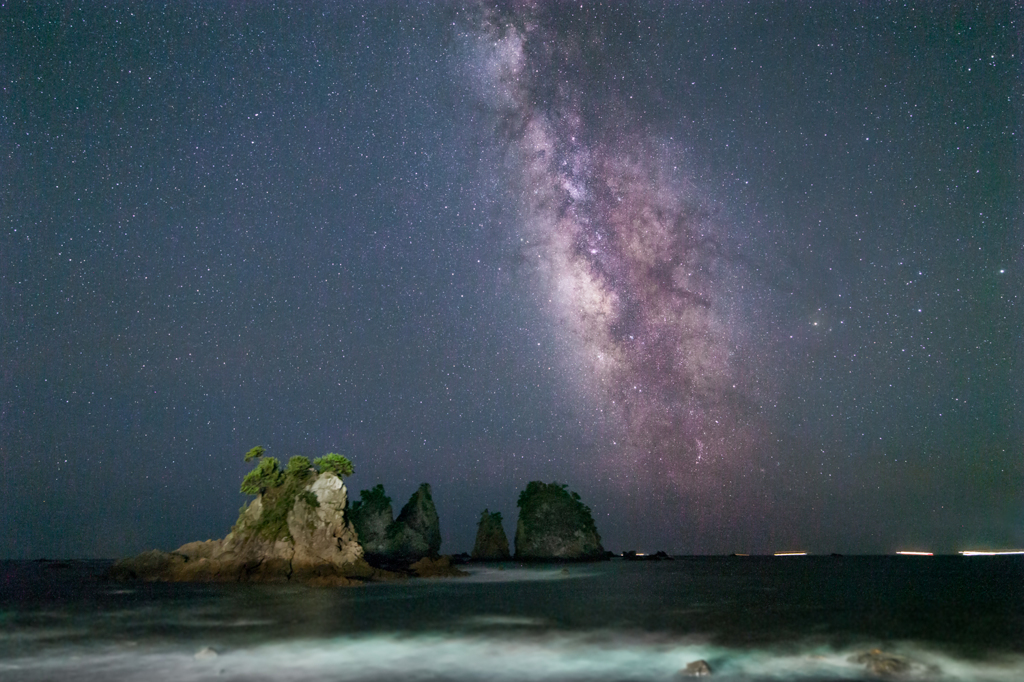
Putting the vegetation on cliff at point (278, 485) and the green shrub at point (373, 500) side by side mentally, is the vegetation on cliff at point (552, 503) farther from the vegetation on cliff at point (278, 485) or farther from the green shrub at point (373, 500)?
the vegetation on cliff at point (278, 485)

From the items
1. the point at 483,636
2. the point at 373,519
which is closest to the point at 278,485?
the point at 483,636

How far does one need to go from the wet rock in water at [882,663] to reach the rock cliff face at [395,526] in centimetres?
9944

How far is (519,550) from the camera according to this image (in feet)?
425

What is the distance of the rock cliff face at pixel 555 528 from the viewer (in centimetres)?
12562

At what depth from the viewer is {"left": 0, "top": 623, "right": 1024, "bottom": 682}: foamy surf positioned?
1967cm

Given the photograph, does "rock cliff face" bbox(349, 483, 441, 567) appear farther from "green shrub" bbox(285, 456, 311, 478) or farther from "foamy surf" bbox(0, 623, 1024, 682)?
"foamy surf" bbox(0, 623, 1024, 682)

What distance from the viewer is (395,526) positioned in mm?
119625

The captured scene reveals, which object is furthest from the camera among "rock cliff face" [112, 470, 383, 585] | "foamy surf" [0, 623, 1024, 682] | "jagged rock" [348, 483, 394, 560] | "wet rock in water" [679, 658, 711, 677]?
"jagged rock" [348, 483, 394, 560]

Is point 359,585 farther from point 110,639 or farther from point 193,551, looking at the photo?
point 110,639

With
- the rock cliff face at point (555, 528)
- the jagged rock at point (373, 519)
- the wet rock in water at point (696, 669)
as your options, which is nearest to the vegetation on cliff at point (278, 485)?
the wet rock in water at point (696, 669)

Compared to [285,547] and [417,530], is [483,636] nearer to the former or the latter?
[285,547]

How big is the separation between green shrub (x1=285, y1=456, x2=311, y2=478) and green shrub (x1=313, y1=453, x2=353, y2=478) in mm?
1437

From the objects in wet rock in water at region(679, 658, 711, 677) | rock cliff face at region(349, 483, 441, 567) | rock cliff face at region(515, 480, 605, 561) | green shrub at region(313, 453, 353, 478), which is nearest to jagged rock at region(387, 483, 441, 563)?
rock cliff face at region(349, 483, 441, 567)

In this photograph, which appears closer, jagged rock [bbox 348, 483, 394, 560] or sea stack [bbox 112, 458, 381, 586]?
sea stack [bbox 112, 458, 381, 586]
